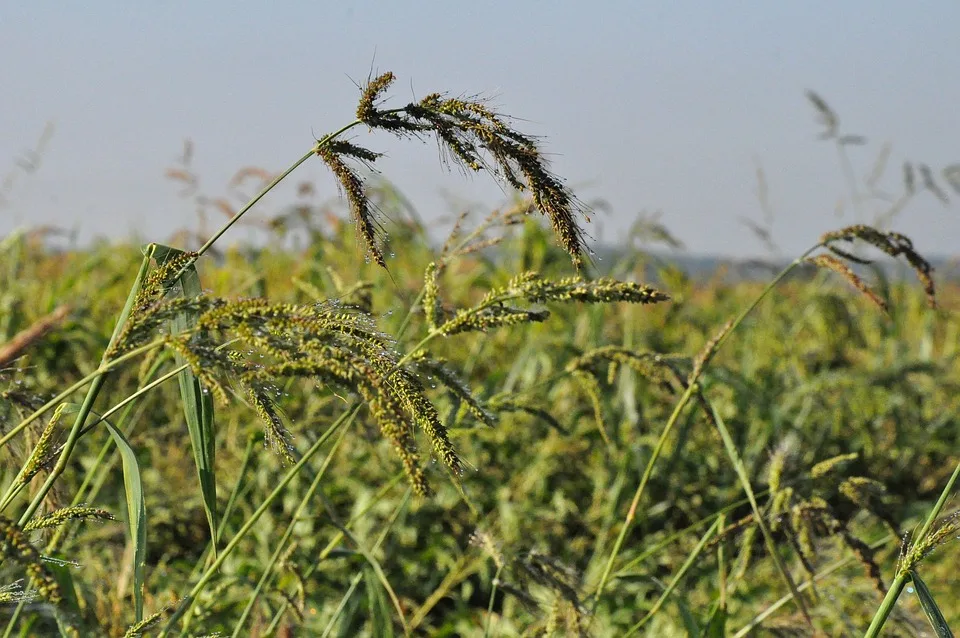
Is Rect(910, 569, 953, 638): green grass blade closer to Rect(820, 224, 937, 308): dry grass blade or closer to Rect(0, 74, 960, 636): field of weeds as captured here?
Rect(0, 74, 960, 636): field of weeds

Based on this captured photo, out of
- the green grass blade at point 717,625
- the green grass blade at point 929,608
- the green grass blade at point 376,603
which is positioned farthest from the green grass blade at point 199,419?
the green grass blade at point 717,625

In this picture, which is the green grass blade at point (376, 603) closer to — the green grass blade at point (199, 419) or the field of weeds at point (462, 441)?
the field of weeds at point (462, 441)

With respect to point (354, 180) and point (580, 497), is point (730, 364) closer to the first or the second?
point (580, 497)

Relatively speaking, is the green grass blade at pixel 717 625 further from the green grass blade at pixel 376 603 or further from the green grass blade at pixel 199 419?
the green grass blade at pixel 199 419

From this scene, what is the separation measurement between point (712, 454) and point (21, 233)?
10.7ft

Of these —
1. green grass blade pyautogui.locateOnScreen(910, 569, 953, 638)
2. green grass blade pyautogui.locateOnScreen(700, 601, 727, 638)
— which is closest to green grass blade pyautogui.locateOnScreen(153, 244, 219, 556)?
green grass blade pyautogui.locateOnScreen(910, 569, 953, 638)

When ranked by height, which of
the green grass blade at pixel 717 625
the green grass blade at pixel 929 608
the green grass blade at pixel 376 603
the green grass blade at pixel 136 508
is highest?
the green grass blade at pixel 136 508

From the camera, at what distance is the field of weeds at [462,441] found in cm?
117

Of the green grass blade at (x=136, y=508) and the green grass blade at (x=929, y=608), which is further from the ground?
the green grass blade at (x=136, y=508)

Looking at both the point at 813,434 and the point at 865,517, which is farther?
the point at 813,434

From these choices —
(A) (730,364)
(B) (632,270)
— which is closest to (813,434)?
(A) (730,364)

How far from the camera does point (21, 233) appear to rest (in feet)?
15.6

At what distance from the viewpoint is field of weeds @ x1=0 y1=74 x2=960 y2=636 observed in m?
1.17

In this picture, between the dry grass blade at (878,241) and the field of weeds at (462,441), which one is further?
the dry grass blade at (878,241)
